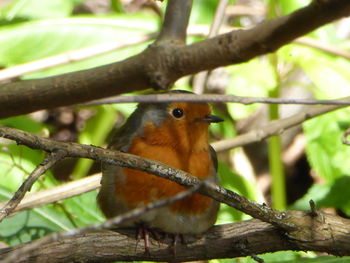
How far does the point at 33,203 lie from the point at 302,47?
170 cm

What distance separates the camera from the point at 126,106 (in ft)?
14.4

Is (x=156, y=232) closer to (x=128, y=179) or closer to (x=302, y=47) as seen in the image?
(x=128, y=179)

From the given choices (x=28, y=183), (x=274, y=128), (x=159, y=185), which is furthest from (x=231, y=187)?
(x=28, y=183)

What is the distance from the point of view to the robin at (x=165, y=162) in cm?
301

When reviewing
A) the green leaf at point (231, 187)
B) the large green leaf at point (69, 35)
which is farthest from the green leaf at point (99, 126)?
the green leaf at point (231, 187)

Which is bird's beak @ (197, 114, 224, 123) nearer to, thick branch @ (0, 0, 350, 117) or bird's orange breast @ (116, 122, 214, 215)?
bird's orange breast @ (116, 122, 214, 215)

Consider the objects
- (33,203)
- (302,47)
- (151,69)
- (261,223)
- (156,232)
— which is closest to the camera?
(151,69)

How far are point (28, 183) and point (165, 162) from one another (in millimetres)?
1233

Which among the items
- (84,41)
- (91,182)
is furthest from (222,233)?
(84,41)

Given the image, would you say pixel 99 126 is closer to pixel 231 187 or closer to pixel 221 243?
pixel 231 187

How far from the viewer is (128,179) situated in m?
3.04

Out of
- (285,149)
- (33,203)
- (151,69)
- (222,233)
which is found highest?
(285,149)

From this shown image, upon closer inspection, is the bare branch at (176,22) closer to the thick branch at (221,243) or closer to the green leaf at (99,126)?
the thick branch at (221,243)

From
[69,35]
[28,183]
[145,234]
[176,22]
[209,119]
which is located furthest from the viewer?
[69,35]
